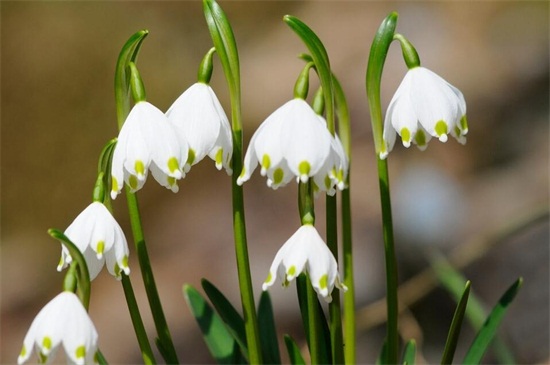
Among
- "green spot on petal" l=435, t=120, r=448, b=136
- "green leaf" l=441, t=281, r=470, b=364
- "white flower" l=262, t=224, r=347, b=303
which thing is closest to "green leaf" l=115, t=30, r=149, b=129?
"white flower" l=262, t=224, r=347, b=303

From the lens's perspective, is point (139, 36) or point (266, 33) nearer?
point (139, 36)

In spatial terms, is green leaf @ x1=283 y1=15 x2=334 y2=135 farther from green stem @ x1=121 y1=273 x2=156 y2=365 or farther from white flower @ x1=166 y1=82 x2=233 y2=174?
green stem @ x1=121 y1=273 x2=156 y2=365

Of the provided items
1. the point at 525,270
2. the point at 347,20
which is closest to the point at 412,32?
the point at 347,20

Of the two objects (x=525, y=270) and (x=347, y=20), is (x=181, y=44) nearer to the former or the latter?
(x=347, y=20)

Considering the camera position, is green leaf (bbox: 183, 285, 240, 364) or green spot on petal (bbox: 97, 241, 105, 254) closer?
green spot on petal (bbox: 97, 241, 105, 254)

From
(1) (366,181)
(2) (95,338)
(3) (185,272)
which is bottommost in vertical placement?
(3) (185,272)
